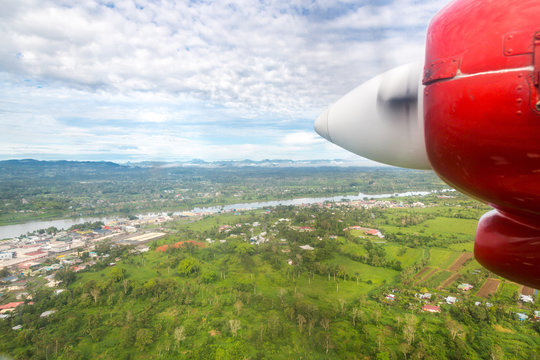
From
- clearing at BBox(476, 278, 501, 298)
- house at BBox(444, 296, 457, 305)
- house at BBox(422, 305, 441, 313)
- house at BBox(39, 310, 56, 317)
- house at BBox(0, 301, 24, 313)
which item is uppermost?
house at BBox(0, 301, 24, 313)

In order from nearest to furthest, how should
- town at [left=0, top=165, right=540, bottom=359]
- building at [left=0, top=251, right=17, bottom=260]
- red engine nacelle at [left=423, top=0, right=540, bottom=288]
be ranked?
red engine nacelle at [left=423, top=0, right=540, bottom=288] < town at [left=0, top=165, right=540, bottom=359] < building at [left=0, top=251, right=17, bottom=260]

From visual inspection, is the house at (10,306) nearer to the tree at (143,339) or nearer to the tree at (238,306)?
the tree at (143,339)

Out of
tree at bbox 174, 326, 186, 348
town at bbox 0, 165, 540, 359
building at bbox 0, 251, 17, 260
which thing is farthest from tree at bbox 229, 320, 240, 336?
building at bbox 0, 251, 17, 260

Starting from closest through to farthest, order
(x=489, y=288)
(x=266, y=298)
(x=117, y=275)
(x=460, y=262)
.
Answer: (x=266, y=298) → (x=489, y=288) → (x=117, y=275) → (x=460, y=262)

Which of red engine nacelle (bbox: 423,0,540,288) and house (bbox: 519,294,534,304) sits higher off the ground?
red engine nacelle (bbox: 423,0,540,288)

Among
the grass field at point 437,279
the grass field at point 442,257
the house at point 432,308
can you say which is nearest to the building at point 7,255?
the house at point 432,308

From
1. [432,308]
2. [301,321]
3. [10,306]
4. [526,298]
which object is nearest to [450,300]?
[432,308]

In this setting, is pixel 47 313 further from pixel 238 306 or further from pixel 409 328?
pixel 409 328

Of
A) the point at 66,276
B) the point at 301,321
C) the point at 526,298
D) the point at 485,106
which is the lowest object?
the point at 526,298

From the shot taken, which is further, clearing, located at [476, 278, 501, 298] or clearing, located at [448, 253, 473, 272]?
clearing, located at [448, 253, 473, 272]

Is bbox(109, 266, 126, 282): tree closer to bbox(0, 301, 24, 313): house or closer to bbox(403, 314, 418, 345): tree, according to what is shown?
bbox(0, 301, 24, 313): house
